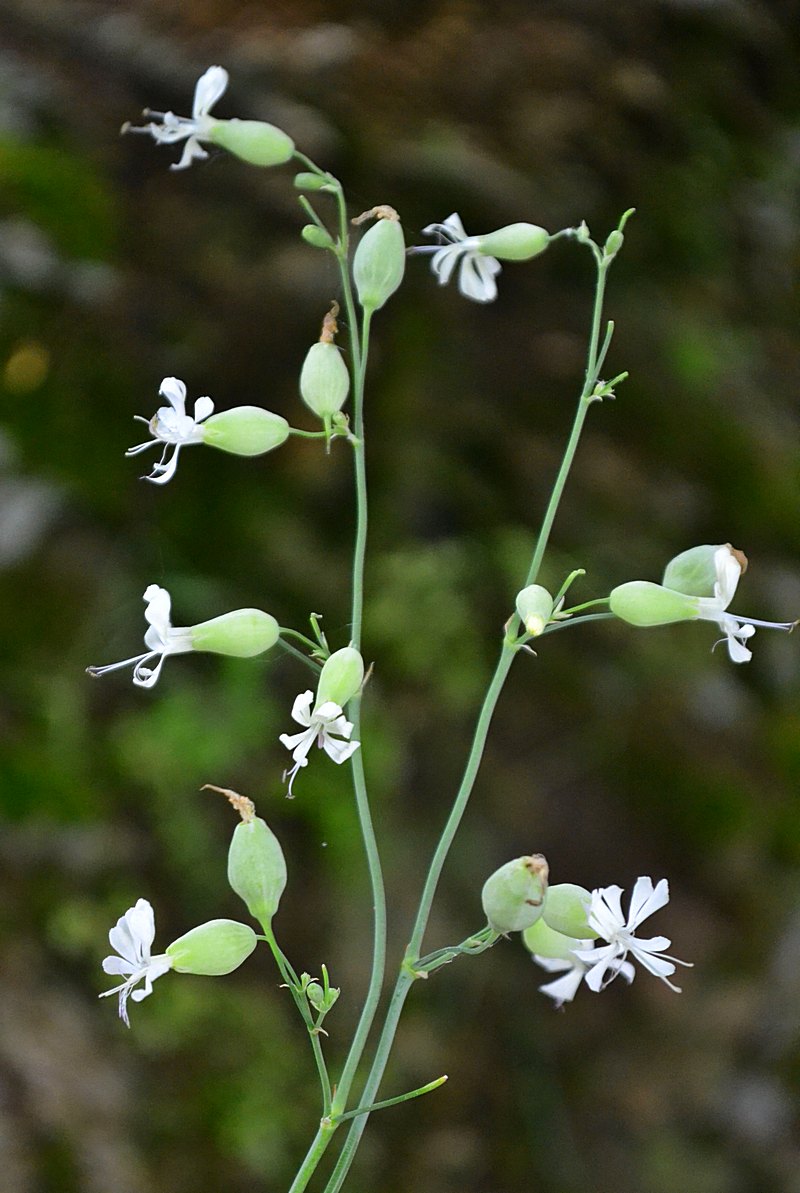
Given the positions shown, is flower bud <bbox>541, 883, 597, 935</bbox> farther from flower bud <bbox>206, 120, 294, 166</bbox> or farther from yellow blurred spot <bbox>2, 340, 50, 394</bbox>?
yellow blurred spot <bbox>2, 340, 50, 394</bbox>

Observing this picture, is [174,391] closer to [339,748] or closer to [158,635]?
[158,635]

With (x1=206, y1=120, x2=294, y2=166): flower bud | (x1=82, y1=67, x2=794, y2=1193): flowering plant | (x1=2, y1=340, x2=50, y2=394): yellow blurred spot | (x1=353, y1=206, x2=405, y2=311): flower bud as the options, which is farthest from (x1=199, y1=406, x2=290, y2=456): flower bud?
(x1=2, y1=340, x2=50, y2=394): yellow blurred spot

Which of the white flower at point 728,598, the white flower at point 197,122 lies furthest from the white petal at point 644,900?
the white flower at point 197,122

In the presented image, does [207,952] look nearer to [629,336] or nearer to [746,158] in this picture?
[629,336]

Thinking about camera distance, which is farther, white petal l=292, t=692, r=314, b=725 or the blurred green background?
the blurred green background

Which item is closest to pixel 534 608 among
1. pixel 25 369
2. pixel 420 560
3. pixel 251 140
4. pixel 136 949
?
pixel 136 949
